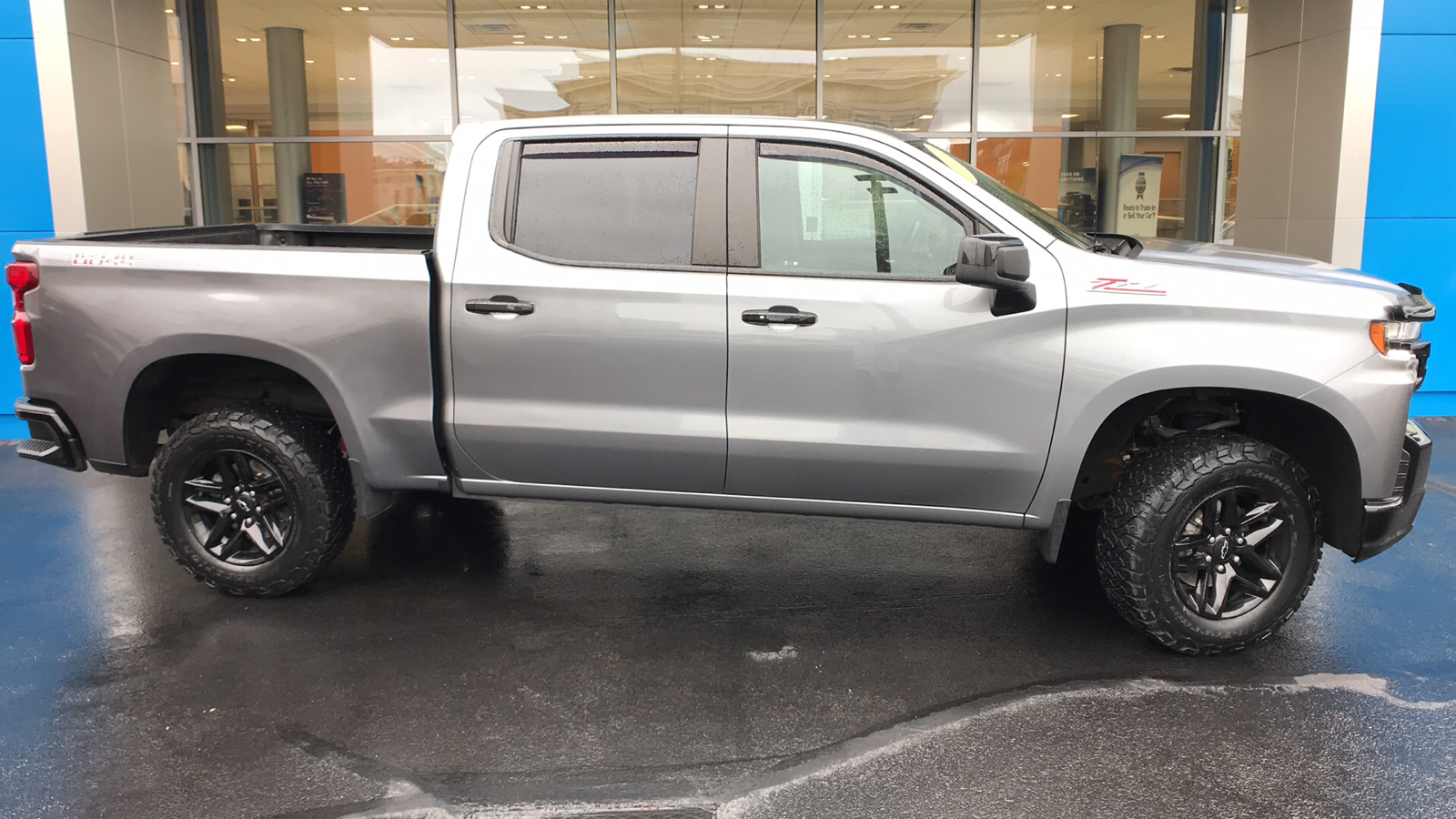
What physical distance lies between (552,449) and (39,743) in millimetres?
1973

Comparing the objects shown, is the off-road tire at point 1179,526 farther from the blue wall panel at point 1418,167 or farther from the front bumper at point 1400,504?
the blue wall panel at point 1418,167

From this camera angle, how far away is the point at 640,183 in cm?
418

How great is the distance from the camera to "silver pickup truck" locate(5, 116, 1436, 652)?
3791mm

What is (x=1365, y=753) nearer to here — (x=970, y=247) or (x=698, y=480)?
(x=970, y=247)

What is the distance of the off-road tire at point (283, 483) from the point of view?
4383 mm

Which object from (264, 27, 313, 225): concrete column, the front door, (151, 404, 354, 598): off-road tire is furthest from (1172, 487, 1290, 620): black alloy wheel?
(264, 27, 313, 225): concrete column

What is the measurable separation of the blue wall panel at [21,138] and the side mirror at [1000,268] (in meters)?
7.01

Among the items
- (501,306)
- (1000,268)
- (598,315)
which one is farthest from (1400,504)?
(501,306)

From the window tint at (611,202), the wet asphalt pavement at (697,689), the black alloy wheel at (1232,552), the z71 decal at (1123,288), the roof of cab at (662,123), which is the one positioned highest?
the roof of cab at (662,123)

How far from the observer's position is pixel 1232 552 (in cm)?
394

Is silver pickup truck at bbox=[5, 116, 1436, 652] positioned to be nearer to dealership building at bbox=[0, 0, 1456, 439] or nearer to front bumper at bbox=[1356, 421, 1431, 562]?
front bumper at bbox=[1356, 421, 1431, 562]

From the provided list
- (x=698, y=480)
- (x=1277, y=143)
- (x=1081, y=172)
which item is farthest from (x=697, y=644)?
(x=1081, y=172)

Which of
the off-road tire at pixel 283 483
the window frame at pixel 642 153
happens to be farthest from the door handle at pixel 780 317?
the off-road tire at pixel 283 483

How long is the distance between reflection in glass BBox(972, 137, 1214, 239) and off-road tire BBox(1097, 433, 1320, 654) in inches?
321
